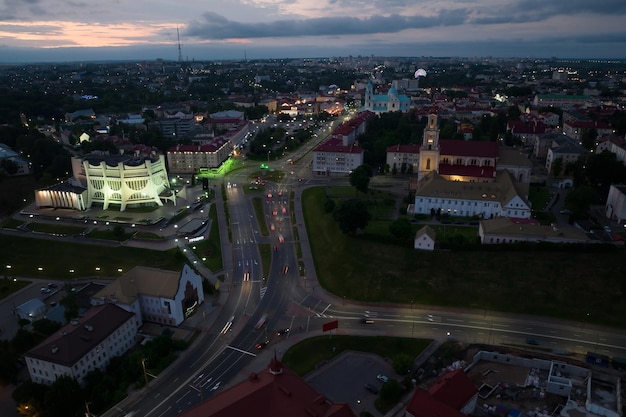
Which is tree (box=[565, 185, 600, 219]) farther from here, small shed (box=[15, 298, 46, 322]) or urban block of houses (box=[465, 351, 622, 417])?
small shed (box=[15, 298, 46, 322])

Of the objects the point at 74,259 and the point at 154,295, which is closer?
the point at 154,295

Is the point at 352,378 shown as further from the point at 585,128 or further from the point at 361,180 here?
the point at 585,128

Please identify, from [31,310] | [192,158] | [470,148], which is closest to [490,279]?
[470,148]

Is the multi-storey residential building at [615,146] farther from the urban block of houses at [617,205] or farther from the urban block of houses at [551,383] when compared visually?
the urban block of houses at [551,383]

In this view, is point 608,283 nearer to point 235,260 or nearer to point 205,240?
point 235,260

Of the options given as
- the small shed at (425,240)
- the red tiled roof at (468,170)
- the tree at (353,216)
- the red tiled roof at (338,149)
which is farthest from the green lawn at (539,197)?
the red tiled roof at (338,149)
